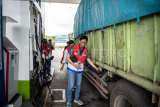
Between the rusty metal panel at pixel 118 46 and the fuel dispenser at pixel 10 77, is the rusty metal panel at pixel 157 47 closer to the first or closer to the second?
the rusty metal panel at pixel 118 46

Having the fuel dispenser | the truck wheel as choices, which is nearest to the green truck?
the truck wheel

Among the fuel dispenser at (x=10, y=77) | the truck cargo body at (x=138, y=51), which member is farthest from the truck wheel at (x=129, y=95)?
the fuel dispenser at (x=10, y=77)

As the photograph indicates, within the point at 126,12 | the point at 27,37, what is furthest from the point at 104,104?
the point at 27,37

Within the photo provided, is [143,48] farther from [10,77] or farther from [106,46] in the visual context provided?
[10,77]

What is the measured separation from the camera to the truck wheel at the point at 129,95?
1.66 meters

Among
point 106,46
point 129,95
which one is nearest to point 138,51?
point 129,95

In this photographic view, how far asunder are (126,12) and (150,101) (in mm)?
1375

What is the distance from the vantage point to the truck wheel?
166 centimetres

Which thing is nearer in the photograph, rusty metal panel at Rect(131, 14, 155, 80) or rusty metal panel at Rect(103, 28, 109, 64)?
rusty metal panel at Rect(131, 14, 155, 80)

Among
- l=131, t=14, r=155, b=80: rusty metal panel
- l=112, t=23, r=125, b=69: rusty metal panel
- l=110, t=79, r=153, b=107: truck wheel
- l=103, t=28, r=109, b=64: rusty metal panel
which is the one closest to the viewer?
l=131, t=14, r=155, b=80: rusty metal panel

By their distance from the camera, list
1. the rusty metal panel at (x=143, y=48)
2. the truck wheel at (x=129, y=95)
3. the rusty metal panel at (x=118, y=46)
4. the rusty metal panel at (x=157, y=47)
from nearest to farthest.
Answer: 1. the rusty metal panel at (x=157, y=47)
2. the rusty metal panel at (x=143, y=48)
3. the truck wheel at (x=129, y=95)
4. the rusty metal panel at (x=118, y=46)

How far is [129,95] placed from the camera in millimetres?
1866

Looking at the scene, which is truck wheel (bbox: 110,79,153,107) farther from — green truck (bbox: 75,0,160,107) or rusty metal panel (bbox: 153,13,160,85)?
rusty metal panel (bbox: 153,13,160,85)

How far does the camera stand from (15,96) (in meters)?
2.55
